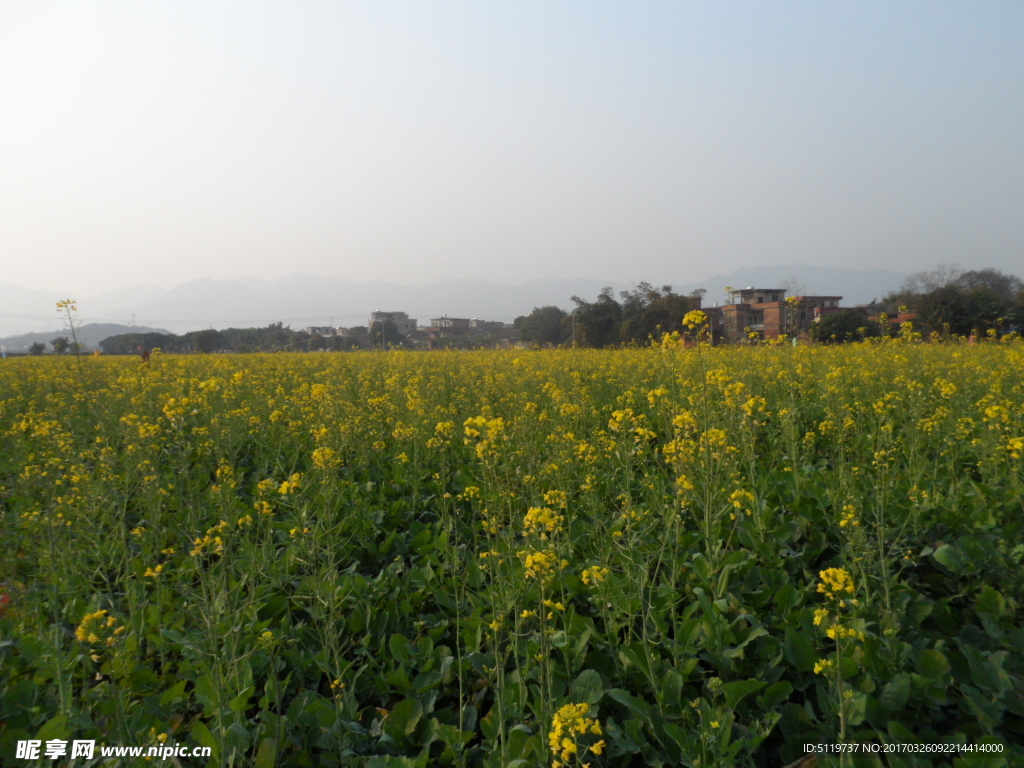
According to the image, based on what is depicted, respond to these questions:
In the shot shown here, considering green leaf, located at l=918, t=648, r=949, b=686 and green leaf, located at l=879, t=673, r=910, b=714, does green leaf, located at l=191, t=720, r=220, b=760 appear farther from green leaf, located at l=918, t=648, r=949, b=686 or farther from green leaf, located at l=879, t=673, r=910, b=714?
green leaf, located at l=918, t=648, r=949, b=686

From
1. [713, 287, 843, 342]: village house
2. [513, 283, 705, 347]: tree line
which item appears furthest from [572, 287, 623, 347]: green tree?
[713, 287, 843, 342]: village house

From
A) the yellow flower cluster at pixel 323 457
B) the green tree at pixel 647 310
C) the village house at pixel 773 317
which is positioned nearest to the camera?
the yellow flower cluster at pixel 323 457

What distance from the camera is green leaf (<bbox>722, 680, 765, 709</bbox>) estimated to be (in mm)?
1867

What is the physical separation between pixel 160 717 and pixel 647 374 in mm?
6856

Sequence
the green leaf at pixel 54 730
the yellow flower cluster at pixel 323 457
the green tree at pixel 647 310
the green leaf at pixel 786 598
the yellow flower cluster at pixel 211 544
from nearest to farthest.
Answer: the green leaf at pixel 54 730 < the yellow flower cluster at pixel 211 544 < the green leaf at pixel 786 598 < the yellow flower cluster at pixel 323 457 < the green tree at pixel 647 310

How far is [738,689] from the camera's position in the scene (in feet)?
6.17

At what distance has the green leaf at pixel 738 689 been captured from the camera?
6.13 feet

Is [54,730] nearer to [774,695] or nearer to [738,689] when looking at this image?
[738,689]

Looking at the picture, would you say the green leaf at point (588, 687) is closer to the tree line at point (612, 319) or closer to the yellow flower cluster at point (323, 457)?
the yellow flower cluster at point (323, 457)

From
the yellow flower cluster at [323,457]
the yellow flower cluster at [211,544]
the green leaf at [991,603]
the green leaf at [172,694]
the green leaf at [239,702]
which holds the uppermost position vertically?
the yellow flower cluster at [323,457]

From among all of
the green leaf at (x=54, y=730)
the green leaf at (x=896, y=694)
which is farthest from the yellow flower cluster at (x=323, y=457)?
the green leaf at (x=896, y=694)

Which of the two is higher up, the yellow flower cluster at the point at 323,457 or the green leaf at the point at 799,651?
the yellow flower cluster at the point at 323,457

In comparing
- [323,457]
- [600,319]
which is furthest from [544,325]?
[323,457]

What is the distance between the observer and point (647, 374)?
314 inches
